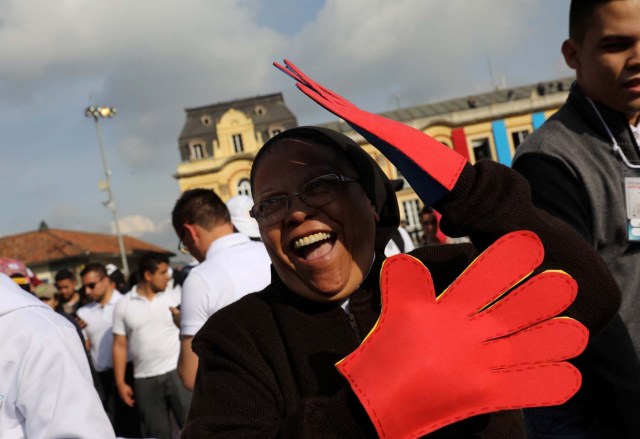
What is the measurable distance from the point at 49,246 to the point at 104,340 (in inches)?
1581

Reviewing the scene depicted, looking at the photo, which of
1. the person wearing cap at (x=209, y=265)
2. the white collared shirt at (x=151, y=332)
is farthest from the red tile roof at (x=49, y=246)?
the person wearing cap at (x=209, y=265)

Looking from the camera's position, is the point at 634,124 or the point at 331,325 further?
the point at 634,124

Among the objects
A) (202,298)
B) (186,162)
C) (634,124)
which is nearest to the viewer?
(634,124)

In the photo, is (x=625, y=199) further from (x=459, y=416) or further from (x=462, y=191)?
(x=459, y=416)

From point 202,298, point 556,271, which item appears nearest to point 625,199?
point 556,271

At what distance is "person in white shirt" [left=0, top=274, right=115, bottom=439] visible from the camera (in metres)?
1.88

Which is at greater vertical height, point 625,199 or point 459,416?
point 625,199

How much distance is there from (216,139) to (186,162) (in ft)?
11.5

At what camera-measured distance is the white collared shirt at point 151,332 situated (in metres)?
5.79

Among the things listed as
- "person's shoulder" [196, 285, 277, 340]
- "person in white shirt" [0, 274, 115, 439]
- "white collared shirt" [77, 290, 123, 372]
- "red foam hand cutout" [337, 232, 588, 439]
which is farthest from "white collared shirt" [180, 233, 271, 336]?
"white collared shirt" [77, 290, 123, 372]

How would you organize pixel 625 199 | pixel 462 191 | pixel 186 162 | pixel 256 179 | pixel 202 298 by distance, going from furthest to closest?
pixel 186 162
pixel 202 298
pixel 625 199
pixel 256 179
pixel 462 191

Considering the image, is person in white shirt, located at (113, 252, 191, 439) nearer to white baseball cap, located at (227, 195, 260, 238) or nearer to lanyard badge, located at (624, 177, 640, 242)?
white baseball cap, located at (227, 195, 260, 238)

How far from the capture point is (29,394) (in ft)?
6.22

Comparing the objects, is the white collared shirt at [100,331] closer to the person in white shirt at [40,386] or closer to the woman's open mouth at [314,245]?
the person in white shirt at [40,386]
